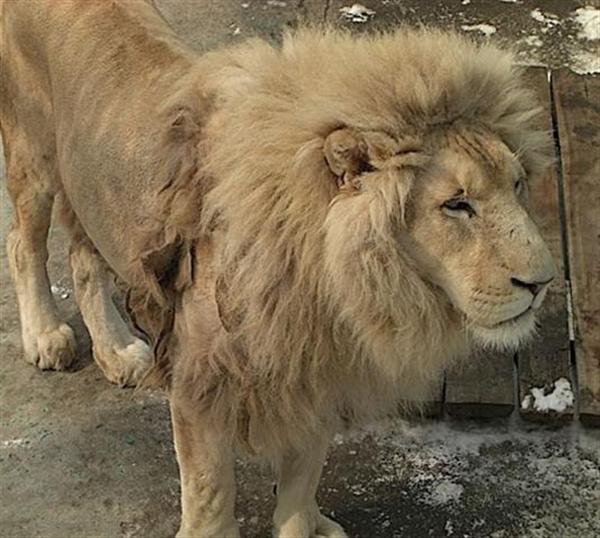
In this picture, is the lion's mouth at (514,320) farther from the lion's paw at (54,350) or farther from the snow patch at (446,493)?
the lion's paw at (54,350)

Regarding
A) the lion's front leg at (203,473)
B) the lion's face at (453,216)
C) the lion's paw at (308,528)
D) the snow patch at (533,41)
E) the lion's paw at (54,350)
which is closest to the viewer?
the lion's face at (453,216)

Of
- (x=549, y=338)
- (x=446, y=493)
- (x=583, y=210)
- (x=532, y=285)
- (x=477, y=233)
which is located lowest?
(x=446, y=493)

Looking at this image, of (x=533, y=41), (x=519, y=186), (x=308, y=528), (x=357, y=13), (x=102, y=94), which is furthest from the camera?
(x=357, y=13)

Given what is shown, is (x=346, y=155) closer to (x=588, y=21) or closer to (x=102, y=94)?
(x=102, y=94)

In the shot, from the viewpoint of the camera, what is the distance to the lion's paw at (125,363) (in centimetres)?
332

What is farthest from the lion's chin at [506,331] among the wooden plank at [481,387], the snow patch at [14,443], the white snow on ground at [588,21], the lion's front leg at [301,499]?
the white snow on ground at [588,21]

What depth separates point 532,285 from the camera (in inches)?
81.1

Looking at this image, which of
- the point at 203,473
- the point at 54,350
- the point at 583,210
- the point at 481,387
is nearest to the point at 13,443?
the point at 54,350

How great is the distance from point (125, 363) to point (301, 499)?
82 cm

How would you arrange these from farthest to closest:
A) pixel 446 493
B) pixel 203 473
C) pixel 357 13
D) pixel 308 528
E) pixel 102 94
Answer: pixel 357 13 < pixel 446 493 < pixel 308 528 < pixel 102 94 < pixel 203 473

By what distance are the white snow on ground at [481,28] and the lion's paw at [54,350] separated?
228 centimetres

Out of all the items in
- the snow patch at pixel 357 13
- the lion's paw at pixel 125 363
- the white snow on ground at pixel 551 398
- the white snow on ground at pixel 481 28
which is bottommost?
the white snow on ground at pixel 551 398

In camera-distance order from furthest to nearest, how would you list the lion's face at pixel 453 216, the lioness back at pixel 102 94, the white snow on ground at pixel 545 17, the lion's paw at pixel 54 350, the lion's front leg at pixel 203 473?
the white snow on ground at pixel 545 17 → the lion's paw at pixel 54 350 → the lioness back at pixel 102 94 → the lion's front leg at pixel 203 473 → the lion's face at pixel 453 216

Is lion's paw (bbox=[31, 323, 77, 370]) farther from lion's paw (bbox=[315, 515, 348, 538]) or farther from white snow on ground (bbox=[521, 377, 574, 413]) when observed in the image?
white snow on ground (bbox=[521, 377, 574, 413])
